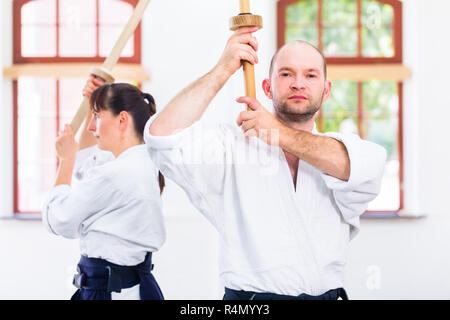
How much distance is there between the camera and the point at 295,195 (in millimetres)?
1191

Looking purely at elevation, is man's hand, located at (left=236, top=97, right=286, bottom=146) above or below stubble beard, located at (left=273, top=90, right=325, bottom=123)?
below

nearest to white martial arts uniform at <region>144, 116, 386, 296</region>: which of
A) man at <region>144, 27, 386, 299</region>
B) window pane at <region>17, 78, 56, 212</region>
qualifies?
man at <region>144, 27, 386, 299</region>

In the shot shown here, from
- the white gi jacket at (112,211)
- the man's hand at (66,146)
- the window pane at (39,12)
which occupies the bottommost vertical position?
the white gi jacket at (112,211)

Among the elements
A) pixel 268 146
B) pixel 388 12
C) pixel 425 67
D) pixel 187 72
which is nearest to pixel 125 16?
pixel 187 72

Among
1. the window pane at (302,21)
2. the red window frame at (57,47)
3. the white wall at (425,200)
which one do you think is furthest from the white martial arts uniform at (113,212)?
the window pane at (302,21)

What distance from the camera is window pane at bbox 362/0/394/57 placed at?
3324 millimetres

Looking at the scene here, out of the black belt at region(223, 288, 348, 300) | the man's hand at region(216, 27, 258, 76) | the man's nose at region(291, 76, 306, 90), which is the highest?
the man's hand at region(216, 27, 258, 76)

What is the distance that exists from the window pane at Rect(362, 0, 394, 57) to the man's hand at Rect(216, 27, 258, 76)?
7.65 ft

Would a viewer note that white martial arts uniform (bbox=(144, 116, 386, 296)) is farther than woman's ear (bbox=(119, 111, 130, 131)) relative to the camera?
No

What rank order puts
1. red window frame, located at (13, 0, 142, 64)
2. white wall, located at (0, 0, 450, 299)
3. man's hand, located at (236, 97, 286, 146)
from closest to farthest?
man's hand, located at (236, 97, 286, 146), white wall, located at (0, 0, 450, 299), red window frame, located at (13, 0, 142, 64)

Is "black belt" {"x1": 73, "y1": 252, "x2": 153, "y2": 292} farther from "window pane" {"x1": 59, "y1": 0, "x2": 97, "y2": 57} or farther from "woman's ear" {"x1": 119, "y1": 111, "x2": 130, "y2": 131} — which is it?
"window pane" {"x1": 59, "y1": 0, "x2": 97, "y2": 57}

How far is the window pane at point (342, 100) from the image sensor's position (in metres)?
3.33

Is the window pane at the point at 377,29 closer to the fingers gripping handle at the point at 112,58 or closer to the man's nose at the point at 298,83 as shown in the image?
the fingers gripping handle at the point at 112,58

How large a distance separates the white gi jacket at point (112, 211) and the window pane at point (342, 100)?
6.18 feet
